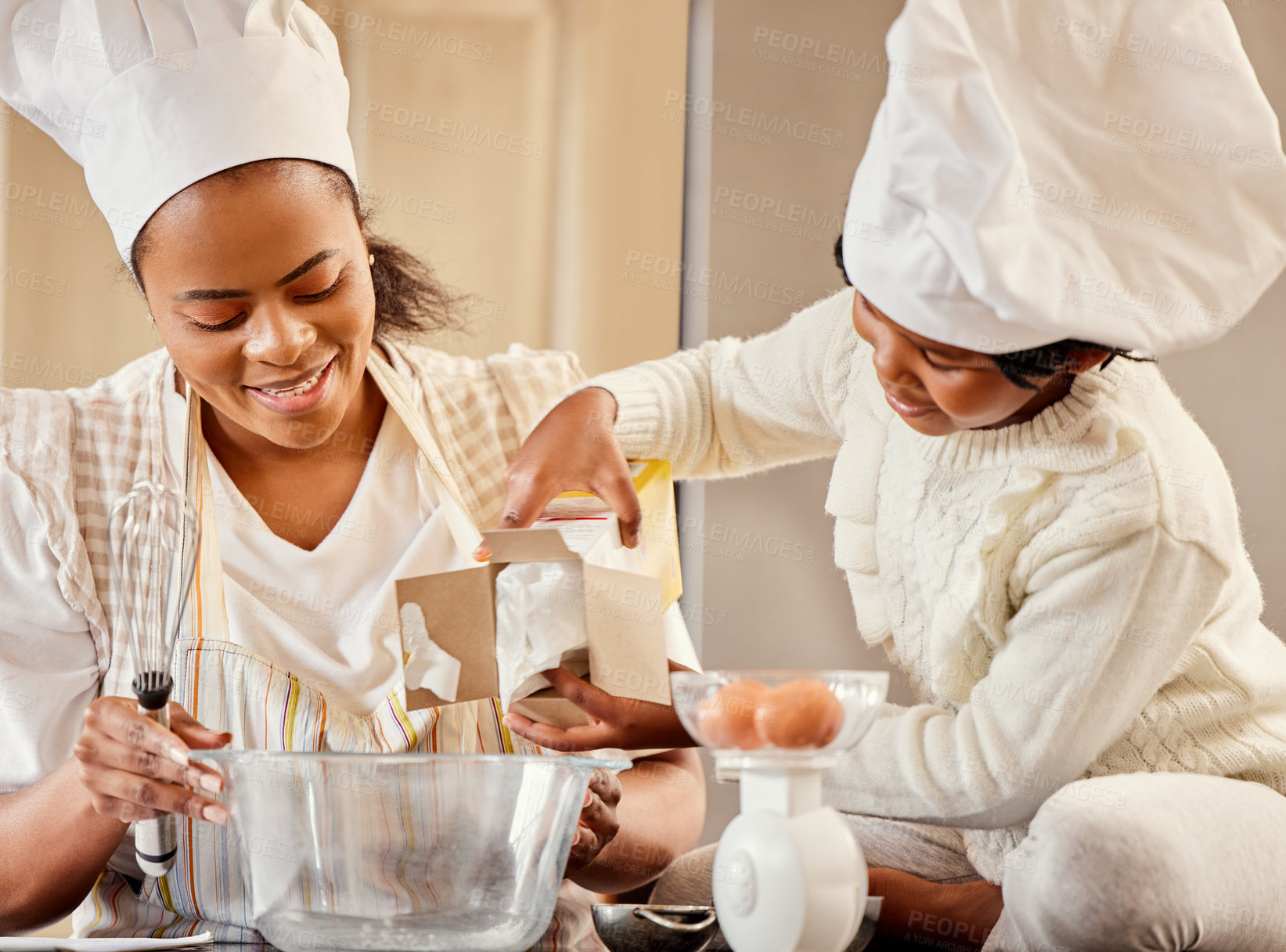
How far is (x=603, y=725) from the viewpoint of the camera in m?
0.80

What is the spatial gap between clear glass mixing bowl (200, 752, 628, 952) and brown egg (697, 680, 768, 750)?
76 millimetres

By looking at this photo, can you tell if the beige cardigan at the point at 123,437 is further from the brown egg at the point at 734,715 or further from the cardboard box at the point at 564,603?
the brown egg at the point at 734,715

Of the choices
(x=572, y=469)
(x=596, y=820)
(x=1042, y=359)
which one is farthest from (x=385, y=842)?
(x=1042, y=359)

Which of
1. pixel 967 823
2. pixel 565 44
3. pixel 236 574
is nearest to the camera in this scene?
pixel 967 823

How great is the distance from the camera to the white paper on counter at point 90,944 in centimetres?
70

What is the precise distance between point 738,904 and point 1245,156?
51 cm

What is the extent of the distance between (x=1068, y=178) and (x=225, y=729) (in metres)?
0.77

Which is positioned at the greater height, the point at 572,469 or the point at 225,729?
the point at 572,469

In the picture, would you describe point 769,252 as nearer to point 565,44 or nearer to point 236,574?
point 565,44

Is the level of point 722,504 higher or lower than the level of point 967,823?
lower

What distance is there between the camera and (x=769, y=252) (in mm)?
1960

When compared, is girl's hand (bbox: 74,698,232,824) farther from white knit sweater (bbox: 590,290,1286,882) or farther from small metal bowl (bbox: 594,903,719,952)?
white knit sweater (bbox: 590,290,1286,882)

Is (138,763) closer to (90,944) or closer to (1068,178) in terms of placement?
(90,944)

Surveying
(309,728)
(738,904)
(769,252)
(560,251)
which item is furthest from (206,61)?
(769,252)
